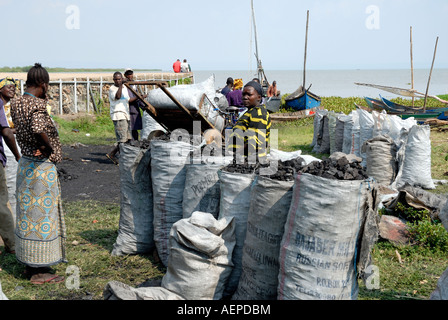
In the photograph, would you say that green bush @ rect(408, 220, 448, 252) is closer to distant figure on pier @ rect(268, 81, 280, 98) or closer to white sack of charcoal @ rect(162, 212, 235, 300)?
white sack of charcoal @ rect(162, 212, 235, 300)

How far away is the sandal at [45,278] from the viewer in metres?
3.66

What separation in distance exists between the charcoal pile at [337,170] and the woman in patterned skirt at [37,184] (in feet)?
6.96

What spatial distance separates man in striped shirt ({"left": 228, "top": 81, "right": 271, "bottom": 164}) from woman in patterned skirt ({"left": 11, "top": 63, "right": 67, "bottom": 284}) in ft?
5.21

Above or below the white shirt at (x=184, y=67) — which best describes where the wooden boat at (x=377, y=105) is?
below

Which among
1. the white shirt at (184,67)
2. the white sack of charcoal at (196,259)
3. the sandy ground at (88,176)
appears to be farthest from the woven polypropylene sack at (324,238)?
the white shirt at (184,67)

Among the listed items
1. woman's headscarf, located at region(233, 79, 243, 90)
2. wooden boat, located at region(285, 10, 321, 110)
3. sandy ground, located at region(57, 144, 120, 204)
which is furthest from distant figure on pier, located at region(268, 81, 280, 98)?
sandy ground, located at region(57, 144, 120, 204)

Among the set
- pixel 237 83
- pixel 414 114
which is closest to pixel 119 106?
pixel 237 83

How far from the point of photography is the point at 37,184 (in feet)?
11.7

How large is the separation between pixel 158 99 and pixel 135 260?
235 centimetres

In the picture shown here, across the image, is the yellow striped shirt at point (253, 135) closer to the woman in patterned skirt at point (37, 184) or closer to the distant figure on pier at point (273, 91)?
the woman in patterned skirt at point (37, 184)

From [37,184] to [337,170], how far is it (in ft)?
7.92

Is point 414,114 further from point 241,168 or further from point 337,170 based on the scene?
point 337,170
